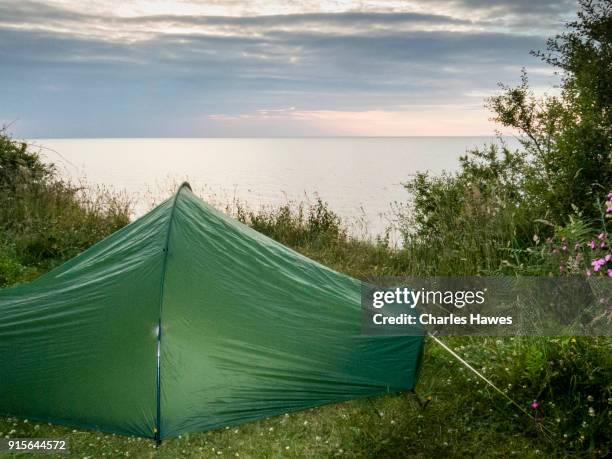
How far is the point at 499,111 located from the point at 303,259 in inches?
287

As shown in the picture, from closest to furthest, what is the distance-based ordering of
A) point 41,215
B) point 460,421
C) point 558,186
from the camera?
point 460,421
point 558,186
point 41,215

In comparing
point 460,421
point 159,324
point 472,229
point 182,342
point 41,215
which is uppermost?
point 41,215

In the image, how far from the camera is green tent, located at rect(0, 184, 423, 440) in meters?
3.68

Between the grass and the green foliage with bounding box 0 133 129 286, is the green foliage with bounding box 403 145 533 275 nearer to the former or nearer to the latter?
the grass

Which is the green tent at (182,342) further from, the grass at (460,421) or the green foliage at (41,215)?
the green foliage at (41,215)

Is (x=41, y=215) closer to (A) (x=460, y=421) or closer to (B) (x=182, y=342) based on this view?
(B) (x=182, y=342)

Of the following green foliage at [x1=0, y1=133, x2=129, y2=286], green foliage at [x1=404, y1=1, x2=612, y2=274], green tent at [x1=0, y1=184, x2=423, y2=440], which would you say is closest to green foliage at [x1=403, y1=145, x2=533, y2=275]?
green foliage at [x1=404, y1=1, x2=612, y2=274]

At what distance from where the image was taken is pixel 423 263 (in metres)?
6.77

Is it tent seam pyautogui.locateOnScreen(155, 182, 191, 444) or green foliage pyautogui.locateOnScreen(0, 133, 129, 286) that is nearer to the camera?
tent seam pyautogui.locateOnScreen(155, 182, 191, 444)

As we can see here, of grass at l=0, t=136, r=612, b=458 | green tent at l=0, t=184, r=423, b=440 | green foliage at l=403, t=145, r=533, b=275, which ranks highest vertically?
green foliage at l=403, t=145, r=533, b=275

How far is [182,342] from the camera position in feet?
12.4

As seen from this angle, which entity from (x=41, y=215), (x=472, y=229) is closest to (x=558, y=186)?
(x=472, y=229)

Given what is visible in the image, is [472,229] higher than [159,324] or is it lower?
higher

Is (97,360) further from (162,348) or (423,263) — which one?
(423,263)
